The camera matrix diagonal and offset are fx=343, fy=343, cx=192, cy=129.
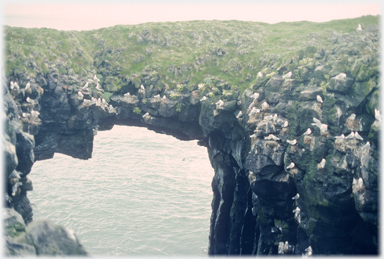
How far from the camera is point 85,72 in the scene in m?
Result: 36.4

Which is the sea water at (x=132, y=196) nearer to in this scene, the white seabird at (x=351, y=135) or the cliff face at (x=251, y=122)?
the cliff face at (x=251, y=122)

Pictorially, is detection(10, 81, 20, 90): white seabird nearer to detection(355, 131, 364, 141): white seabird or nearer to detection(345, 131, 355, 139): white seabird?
detection(345, 131, 355, 139): white seabird

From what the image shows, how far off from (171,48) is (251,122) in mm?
18365

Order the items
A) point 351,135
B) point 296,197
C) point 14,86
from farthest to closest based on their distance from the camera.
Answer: point 14,86 < point 296,197 < point 351,135

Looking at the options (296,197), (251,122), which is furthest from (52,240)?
(296,197)

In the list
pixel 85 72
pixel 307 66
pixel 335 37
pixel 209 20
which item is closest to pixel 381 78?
pixel 307 66

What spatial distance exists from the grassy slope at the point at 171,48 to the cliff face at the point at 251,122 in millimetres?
219

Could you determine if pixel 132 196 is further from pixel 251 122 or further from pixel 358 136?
pixel 358 136

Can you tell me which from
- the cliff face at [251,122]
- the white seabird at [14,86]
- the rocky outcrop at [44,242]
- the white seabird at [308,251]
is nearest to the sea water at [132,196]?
the cliff face at [251,122]

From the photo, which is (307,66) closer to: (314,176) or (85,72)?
(314,176)

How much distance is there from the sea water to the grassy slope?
65.7ft

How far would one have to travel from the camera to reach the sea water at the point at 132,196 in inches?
1678

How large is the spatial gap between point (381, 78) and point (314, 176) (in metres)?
7.88

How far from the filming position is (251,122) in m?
27.9
